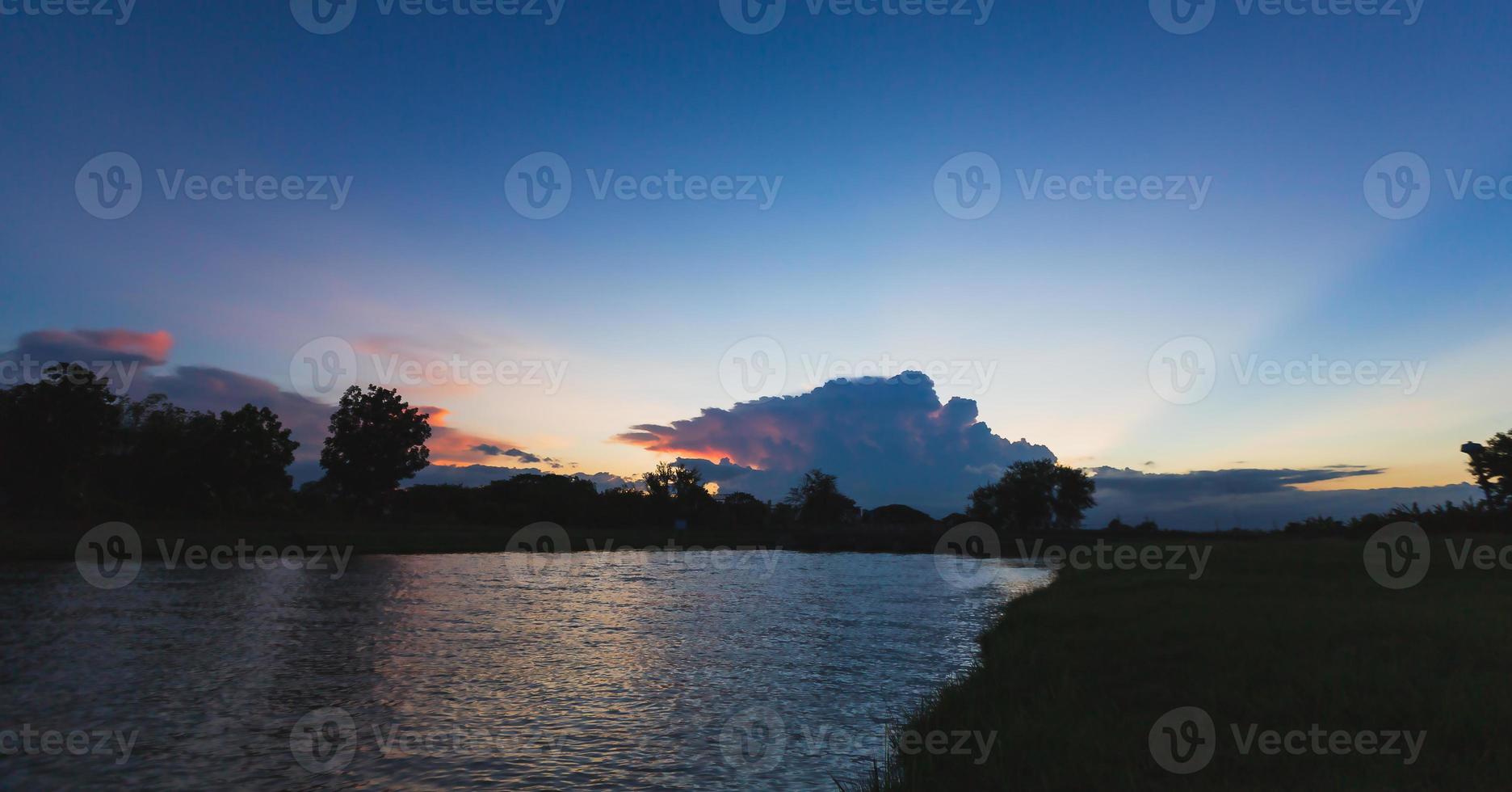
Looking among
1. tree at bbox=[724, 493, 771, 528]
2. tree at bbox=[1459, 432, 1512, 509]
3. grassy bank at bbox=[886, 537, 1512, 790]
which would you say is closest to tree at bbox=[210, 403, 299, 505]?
tree at bbox=[724, 493, 771, 528]

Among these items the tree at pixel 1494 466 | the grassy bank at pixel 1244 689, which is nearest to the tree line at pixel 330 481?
the tree at pixel 1494 466

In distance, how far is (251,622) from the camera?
27156 mm

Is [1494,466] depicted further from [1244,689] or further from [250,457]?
[250,457]

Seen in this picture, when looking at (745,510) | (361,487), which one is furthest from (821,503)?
(361,487)

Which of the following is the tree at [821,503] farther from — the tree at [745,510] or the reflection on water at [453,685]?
the reflection on water at [453,685]

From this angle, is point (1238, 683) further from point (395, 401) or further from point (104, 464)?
point (104, 464)

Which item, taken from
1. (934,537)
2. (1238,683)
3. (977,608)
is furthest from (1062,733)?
(934,537)

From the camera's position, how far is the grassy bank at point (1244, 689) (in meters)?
9.02

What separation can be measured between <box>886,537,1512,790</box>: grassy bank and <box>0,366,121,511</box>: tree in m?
97.6

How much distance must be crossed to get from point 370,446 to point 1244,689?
11554 centimetres

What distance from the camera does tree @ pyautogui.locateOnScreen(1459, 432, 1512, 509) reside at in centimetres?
4838

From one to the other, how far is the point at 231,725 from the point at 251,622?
50.2 feet

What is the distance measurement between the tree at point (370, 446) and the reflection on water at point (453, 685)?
249 feet

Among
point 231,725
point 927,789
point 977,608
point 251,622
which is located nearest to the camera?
point 927,789
